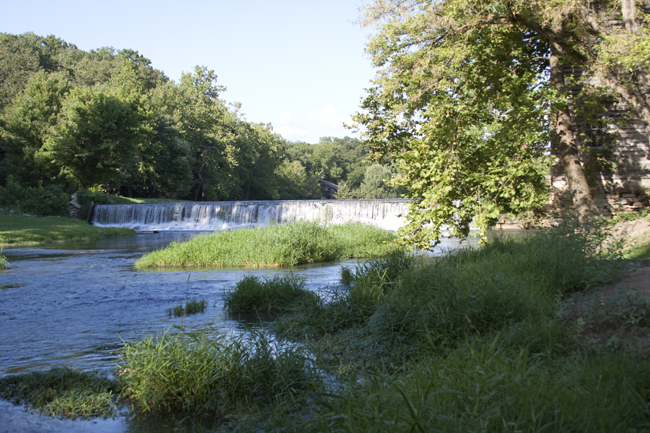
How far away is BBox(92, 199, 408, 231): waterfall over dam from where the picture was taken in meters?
26.5

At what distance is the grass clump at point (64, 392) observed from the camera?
4441 millimetres

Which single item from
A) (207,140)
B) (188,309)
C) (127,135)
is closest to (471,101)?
(188,309)

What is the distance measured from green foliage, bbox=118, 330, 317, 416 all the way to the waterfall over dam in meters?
21.4

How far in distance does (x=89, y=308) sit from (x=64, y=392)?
4.25 m

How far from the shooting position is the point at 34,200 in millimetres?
29766

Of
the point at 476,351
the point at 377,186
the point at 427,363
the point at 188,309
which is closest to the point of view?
the point at 476,351

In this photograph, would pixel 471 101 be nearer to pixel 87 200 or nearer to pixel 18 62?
pixel 87 200

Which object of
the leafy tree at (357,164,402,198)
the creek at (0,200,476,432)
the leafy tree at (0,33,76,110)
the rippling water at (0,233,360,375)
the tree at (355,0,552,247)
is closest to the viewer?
the creek at (0,200,476,432)

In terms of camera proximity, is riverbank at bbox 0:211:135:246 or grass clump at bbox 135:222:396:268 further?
riverbank at bbox 0:211:135:246

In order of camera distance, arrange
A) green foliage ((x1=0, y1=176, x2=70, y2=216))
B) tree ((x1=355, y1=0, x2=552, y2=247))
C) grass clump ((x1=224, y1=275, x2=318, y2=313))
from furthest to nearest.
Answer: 1. green foliage ((x1=0, y1=176, x2=70, y2=216))
2. tree ((x1=355, y1=0, x2=552, y2=247))
3. grass clump ((x1=224, y1=275, x2=318, y2=313))

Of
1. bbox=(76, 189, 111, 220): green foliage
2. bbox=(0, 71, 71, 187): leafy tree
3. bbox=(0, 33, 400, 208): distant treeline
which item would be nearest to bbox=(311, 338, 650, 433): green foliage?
bbox=(0, 33, 400, 208): distant treeline

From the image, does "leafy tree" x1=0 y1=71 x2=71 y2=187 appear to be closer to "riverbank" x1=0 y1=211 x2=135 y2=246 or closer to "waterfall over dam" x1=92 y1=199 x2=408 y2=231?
"waterfall over dam" x1=92 y1=199 x2=408 y2=231

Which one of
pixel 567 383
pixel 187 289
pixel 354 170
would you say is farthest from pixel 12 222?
pixel 354 170

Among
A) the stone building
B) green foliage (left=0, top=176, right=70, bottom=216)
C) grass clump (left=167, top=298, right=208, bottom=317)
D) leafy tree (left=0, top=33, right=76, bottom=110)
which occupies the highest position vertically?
leafy tree (left=0, top=33, right=76, bottom=110)
